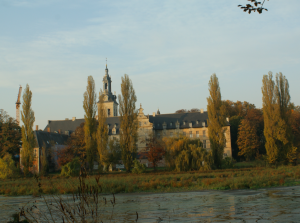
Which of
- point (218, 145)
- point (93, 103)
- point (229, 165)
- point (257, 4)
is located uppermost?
point (93, 103)

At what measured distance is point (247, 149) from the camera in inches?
2512

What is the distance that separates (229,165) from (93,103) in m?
22.5

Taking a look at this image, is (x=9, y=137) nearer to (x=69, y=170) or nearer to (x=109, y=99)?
(x=69, y=170)

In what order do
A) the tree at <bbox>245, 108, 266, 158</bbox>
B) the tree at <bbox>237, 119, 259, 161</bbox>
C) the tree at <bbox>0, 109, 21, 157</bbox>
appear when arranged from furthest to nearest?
the tree at <bbox>245, 108, 266, 158</bbox> → the tree at <bbox>237, 119, 259, 161</bbox> → the tree at <bbox>0, 109, 21, 157</bbox>

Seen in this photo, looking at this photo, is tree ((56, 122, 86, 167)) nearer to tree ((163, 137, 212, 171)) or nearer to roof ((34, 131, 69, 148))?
roof ((34, 131, 69, 148))

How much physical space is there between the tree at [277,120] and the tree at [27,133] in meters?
34.8

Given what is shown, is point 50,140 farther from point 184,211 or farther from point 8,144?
point 184,211

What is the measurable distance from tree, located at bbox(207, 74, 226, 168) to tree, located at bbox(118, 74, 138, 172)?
454 inches

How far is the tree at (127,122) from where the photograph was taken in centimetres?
4512

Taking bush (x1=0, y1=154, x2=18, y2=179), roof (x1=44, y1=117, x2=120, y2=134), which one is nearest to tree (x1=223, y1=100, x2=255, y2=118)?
roof (x1=44, y1=117, x2=120, y2=134)

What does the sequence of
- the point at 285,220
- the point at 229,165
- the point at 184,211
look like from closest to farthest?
the point at 285,220, the point at 184,211, the point at 229,165

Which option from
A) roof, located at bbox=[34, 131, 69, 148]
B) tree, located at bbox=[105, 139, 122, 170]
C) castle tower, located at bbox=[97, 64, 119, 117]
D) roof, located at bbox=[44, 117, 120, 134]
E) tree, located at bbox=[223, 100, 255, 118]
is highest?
castle tower, located at bbox=[97, 64, 119, 117]

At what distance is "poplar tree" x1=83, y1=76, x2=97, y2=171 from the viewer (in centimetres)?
4694

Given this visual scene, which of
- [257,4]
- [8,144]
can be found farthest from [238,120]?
[257,4]
